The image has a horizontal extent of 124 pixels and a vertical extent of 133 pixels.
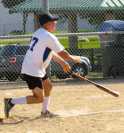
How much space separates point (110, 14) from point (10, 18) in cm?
1672

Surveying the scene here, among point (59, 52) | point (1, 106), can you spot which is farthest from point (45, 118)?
point (1, 106)

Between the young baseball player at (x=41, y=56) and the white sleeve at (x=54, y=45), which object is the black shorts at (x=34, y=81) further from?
the white sleeve at (x=54, y=45)

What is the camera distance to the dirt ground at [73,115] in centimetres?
814

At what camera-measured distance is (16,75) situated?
1582cm

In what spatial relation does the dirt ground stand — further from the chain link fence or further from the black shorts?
the chain link fence

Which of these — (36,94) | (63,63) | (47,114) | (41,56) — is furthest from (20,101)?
(63,63)

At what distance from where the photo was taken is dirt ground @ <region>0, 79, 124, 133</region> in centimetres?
814

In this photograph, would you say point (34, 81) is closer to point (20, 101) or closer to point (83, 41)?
point (20, 101)

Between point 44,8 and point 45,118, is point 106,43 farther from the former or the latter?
point 45,118

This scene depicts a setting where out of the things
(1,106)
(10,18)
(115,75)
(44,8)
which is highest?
(44,8)

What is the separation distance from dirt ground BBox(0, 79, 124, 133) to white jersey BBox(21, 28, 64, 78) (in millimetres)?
806

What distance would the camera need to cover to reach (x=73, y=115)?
30.4ft

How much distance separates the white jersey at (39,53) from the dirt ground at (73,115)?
2.64 ft

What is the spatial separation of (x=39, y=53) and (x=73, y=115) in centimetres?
127
